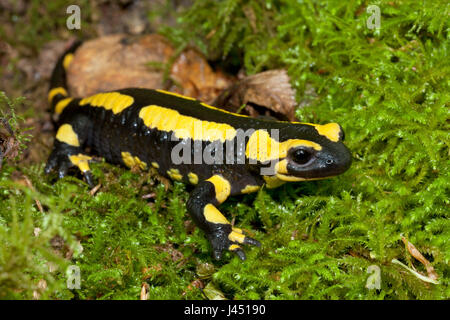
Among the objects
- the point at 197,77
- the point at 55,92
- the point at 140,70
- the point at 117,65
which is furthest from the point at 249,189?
the point at 55,92

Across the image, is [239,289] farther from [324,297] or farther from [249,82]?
[249,82]

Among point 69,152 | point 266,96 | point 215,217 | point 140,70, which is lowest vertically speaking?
point 215,217

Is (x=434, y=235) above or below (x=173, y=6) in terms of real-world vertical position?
below

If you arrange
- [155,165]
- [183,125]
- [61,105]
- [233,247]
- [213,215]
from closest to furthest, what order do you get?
[233,247] < [213,215] < [183,125] < [155,165] < [61,105]

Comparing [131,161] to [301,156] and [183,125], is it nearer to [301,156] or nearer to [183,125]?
[183,125]

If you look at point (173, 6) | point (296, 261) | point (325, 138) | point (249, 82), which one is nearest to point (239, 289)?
point (296, 261)

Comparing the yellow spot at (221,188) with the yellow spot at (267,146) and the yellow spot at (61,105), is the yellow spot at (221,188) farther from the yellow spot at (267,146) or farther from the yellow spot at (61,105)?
the yellow spot at (61,105)
